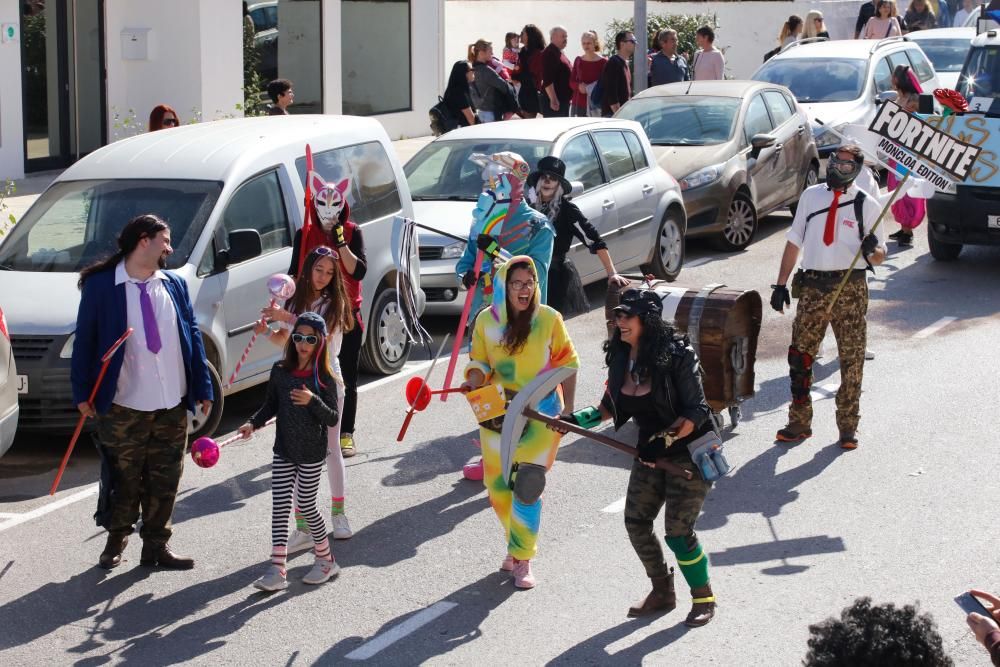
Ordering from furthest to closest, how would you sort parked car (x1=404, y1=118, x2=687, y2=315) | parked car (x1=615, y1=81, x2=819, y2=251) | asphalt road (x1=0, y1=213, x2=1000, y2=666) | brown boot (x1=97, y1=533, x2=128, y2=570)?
parked car (x1=615, y1=81, x2=819, y2=251)
parked car (x1=404, y1=118, x2=687, y2=315)
brown boot (x1=97, y1=533, x2=128, y2=570)
asphalt road (x1=0, y1=213, x2=1000, y2=666)

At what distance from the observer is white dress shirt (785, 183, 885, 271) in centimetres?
924

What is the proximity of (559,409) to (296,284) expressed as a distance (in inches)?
67.2

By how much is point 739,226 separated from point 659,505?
9.92 metres

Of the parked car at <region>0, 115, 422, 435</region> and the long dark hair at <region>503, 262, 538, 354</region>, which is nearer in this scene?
the long dark hair at <region>503, 262, 538, 354</region>

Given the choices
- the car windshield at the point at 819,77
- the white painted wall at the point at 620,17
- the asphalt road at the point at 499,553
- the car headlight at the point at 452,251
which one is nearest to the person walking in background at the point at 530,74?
the car windshield at the point at 819,77

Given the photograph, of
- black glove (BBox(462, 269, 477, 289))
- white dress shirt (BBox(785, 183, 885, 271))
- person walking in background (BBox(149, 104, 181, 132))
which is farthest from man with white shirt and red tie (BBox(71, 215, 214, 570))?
person walking in background (BBox(149, 104, 181, 132))

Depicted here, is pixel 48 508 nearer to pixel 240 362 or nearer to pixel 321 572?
pixel 240 362

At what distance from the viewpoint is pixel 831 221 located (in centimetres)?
927

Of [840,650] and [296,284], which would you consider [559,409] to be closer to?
[296,284]

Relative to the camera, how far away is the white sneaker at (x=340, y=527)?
7.71m

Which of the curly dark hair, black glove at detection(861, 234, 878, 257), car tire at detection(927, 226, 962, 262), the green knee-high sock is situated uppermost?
black glove at detection(861, 234, 878, 257)

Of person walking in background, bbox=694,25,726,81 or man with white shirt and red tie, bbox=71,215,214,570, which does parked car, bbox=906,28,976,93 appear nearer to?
person walking in background, bbox=694,25,726,81

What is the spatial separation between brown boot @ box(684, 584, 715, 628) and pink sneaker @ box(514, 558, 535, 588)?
807mm

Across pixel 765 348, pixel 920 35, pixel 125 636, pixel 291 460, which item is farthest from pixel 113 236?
pixel 920 35
